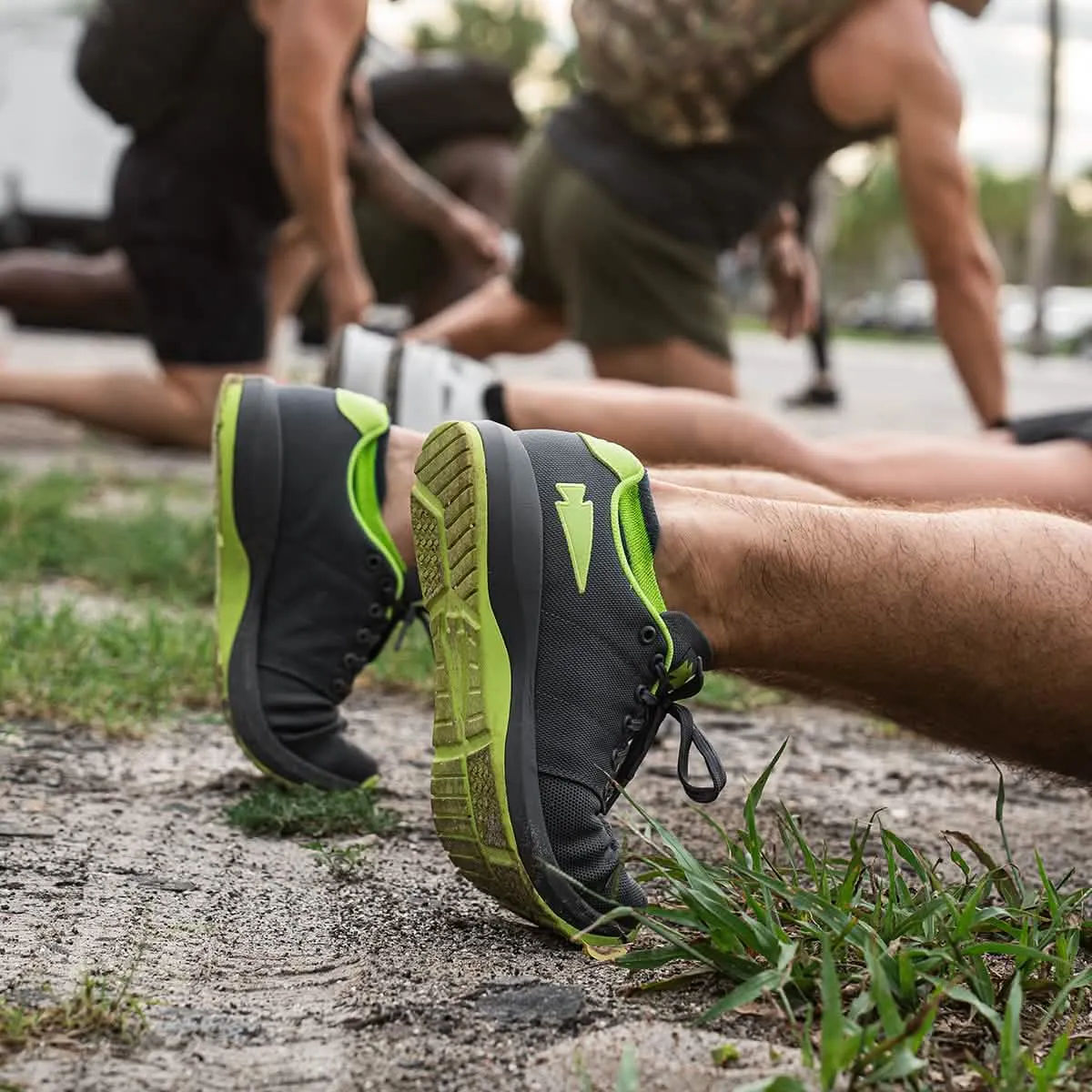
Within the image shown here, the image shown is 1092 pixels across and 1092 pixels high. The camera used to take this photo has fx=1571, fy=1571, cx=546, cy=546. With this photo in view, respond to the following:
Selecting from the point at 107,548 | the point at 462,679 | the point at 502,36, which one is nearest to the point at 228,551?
the point at 462,679

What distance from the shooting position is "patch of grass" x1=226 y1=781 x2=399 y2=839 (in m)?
1.84

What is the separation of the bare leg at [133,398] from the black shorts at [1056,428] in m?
2.91

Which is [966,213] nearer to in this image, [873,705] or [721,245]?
[721,245]

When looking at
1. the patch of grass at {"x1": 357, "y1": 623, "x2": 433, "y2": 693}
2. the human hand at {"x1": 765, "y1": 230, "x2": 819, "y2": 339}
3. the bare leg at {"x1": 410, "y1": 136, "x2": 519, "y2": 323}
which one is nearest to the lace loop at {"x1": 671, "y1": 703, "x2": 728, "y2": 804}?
the patch of grass at {"x1": 357, "y1": 623, "x2": 433, "y2": 693}

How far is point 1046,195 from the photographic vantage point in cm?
2862

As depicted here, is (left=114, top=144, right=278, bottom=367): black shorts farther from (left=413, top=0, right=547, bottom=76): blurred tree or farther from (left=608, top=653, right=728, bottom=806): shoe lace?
(left=413, top=0, right=547, bottom=76): blurred tree

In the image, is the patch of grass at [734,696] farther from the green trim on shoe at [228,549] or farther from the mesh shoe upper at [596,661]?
the mesh shoe upper at [596,661]

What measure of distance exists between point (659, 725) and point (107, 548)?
2302mm

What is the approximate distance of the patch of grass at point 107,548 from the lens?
334 centimetres

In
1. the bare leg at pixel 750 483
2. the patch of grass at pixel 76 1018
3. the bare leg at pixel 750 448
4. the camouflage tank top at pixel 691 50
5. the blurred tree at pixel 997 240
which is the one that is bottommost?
the blurred tree at pixel 997 240

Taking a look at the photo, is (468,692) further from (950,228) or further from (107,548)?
(950,228)

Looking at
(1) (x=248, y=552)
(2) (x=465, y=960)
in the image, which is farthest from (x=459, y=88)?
(2) (x=465, y=960)

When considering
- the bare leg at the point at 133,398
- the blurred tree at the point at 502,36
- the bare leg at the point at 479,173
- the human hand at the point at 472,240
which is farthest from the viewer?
the blurred tree at the point at 502,36

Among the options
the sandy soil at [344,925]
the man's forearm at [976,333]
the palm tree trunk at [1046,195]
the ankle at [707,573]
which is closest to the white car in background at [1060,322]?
the palm tree trunk at [1046,195]
